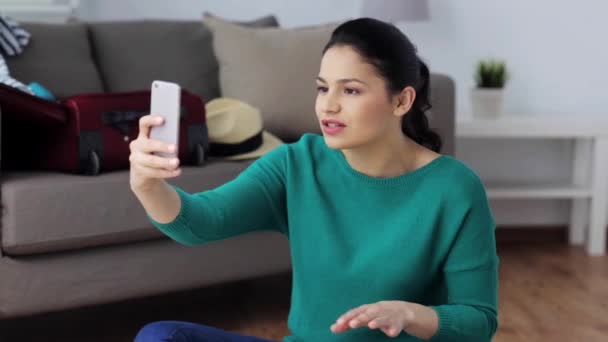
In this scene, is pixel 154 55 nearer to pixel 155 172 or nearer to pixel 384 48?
pixel 384 48

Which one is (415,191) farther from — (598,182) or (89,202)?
(598,182)

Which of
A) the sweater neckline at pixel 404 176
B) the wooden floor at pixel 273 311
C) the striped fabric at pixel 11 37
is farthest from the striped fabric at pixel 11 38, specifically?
the sweater neckline at pixel 404 176

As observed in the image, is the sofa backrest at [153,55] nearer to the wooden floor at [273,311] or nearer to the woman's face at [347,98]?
the wooden floor at [273,311]

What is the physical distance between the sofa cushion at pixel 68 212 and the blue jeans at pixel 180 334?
781mm

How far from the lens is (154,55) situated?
2.72 metres

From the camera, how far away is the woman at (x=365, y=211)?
3.90 feet

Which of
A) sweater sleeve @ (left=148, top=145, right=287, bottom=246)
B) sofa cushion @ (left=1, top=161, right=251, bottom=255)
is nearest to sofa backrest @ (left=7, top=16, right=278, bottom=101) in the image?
sofa cushion @ (left=1, top=161, right=251, bottom=255)

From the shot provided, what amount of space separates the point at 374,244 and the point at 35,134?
1.13 m

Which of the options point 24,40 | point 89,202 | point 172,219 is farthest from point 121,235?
point 172,219

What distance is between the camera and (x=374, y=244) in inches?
49.6

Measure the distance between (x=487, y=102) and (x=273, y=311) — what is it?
3.76 ft

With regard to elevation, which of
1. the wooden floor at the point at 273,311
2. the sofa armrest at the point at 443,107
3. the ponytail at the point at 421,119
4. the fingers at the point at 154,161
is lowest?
the wooden floor at the point at 273,311

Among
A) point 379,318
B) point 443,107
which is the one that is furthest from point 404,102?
point 443,107

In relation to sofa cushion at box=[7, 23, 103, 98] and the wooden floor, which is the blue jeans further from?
sofa cushion at box=[7, 23, 103, 98]
